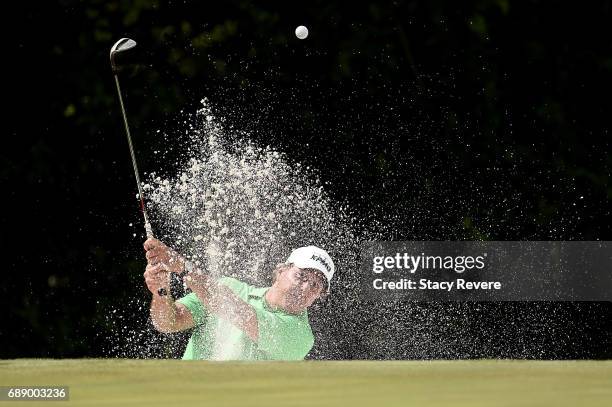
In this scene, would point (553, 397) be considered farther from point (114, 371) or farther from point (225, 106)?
point (225, 106)

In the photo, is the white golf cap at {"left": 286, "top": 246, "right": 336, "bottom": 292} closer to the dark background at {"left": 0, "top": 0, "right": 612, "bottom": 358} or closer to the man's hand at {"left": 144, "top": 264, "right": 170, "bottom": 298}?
the dark background at {"left": 0, "top": 0, "right": 612, "bottom": 358}

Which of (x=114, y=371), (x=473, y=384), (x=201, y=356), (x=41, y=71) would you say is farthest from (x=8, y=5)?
(x=473, y=384)

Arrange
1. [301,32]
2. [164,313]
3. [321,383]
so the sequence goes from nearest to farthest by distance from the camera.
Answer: [321,383] < [164,313] < [301,32]

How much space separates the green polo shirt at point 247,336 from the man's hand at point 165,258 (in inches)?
6.0

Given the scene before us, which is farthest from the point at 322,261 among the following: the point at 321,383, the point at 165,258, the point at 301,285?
the point at 321,383

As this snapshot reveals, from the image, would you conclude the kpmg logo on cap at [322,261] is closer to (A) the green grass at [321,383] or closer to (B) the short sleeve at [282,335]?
(B) the short sleeve at [282,335]

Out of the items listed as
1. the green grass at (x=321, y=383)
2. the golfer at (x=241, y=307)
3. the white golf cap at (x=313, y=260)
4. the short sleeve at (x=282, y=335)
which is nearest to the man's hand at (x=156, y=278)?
the golfer at (x=241, y=307)

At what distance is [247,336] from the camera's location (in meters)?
5.82

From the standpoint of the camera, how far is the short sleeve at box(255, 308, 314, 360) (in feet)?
18.5

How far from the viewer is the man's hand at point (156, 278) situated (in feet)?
19.7

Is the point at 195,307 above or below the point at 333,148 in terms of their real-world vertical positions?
below

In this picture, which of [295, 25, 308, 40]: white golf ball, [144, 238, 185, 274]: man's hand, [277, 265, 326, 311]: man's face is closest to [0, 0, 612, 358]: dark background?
[295, 25, 308, 40]: white golf ball

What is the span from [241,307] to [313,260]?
57cm

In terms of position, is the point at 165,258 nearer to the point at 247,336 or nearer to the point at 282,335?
the point at 247,336
